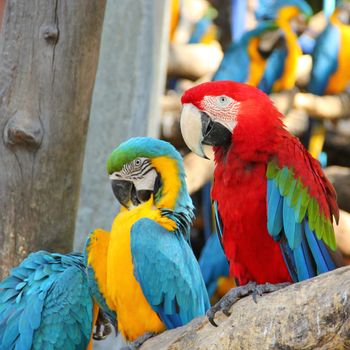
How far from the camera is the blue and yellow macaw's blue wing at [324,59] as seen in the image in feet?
17.6

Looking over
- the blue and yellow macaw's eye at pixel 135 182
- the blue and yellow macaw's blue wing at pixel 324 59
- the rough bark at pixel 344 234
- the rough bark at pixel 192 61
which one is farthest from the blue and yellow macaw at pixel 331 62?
the blue and yellow macaw's eye at pixel 135 182

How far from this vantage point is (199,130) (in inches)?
91.8

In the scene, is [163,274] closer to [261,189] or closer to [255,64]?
[261,189]

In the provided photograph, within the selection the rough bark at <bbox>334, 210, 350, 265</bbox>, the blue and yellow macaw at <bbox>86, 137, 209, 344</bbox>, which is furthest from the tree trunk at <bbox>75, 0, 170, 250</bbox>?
the rough bark at <bbox>334, 210, 350, 265</bbox>

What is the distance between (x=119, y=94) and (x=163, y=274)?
1.34 m

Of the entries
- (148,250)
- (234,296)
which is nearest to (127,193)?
(148,250)

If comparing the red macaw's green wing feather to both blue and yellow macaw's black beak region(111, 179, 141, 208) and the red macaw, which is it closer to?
the red macaw

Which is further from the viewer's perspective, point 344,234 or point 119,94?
point 344,234

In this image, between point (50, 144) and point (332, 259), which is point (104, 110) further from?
point (332, 259)

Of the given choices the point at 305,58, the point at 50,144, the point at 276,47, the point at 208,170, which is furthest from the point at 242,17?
the point at 50,144

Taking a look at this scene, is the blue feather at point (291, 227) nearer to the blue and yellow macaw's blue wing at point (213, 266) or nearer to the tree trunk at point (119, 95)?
the tree trunk at point (119, 95)

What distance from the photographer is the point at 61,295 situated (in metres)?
2.50

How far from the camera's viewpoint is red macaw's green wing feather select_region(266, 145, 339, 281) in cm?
226

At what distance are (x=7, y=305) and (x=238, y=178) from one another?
77 cm
